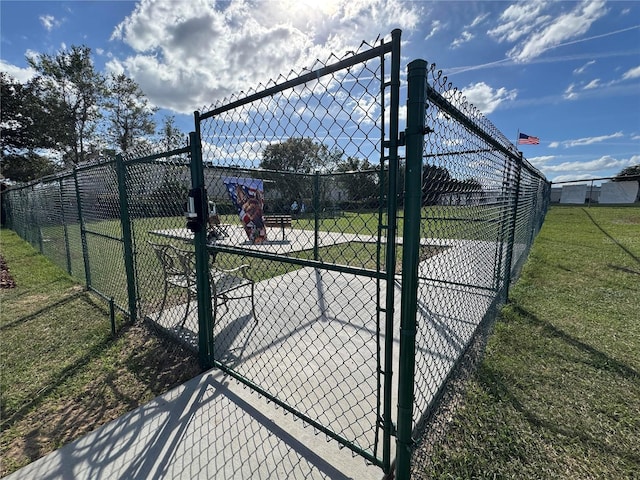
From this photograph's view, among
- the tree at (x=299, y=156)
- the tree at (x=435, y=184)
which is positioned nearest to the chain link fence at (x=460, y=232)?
the tree at (x=435, y=184)

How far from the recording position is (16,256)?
7297 mm

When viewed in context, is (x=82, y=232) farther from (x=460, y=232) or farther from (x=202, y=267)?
(x=460, y=232)

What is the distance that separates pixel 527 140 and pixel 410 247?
13736mm

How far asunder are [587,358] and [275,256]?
112 inches

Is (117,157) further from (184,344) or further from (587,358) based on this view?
(587,358)

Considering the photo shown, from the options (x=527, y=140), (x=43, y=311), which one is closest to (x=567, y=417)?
(x=43, y=311)

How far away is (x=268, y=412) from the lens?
1942 mm

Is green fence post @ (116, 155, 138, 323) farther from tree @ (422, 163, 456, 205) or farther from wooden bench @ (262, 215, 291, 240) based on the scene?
wooden bench @ (262, 215, 291, 240)

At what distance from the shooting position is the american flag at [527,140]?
38.1ft

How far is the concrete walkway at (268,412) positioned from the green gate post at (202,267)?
0.67 feet

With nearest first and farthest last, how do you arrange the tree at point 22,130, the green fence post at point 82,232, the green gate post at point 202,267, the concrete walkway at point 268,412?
1. the concrete walkway at point 268,412
2. the green gate post at point 202,267
3. the green fence post at point 82,232
4. the tree at point 22,130

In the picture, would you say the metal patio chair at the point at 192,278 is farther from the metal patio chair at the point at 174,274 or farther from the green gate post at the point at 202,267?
the green gate post at the point at 202,267

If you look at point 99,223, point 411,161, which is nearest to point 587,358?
point 411,161

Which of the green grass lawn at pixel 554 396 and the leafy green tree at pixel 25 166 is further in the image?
the leafy green tree at pixel 25 166
